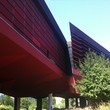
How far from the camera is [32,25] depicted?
884 inches

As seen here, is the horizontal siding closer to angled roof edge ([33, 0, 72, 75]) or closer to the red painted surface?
the red painted surface

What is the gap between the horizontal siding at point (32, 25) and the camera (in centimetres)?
1753

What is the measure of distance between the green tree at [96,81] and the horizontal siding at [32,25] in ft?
17.3

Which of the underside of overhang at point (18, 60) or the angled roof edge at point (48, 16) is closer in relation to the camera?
the underside of overhang at point (18, 60)

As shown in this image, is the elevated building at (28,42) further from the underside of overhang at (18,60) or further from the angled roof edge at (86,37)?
the angled roof edge at (86,37)

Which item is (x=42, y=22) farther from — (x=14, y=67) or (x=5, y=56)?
(x=5, y=56)

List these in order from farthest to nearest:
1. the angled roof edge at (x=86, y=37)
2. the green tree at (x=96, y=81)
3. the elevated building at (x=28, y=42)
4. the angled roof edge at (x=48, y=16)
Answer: the angled roof edge at (x=86, y=37) < the angled roof edge at (x=48, y=16) < the green tree at (x=96, y=81) < the elevated building at (x=28, y=42)

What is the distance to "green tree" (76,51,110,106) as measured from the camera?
22.6m

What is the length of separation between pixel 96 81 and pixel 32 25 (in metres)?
7.87

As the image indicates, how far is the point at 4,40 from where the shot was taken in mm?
13375

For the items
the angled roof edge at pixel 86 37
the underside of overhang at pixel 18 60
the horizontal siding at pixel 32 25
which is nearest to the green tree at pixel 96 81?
the underside of overhang at pixel 18 60

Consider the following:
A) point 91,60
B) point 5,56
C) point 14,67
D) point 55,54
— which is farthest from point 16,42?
point 55,54

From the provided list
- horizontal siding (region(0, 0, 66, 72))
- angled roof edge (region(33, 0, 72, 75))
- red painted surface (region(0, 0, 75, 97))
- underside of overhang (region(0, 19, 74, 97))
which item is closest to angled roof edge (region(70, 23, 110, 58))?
angled roof edge (region(33, 0, 72, 75))

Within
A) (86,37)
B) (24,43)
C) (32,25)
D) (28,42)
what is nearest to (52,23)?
(32,25)
